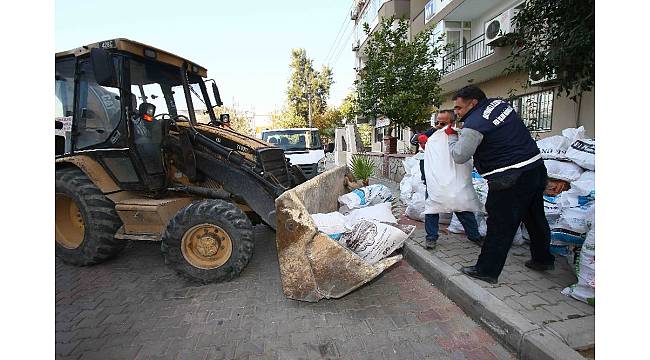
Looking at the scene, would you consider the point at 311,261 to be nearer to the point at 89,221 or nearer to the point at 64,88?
the point at 89,221

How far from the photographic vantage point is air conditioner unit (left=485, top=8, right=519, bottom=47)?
10.2 m

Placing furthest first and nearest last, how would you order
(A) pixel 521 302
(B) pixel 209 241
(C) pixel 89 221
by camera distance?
(C) pixel 89 221 < (B) pixel 209 241 < (A) pixel 521 302

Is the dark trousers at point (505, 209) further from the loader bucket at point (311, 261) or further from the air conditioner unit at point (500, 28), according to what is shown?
the air conditioner unit at point (500, 28)

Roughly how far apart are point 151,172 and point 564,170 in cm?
497

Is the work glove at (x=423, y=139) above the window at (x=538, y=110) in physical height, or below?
below

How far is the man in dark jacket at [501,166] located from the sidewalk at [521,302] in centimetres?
26

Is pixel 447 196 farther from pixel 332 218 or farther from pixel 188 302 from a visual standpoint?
pixel 188 302

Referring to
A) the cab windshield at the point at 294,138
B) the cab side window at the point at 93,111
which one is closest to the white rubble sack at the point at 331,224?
the cab side window at the point at 93,111

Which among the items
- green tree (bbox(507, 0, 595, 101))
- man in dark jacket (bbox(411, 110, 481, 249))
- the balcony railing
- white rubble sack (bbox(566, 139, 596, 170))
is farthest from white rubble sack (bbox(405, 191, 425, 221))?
the balcony railing

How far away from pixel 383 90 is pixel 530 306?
7.82 meters

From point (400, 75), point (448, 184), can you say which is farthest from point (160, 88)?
point (400, 75)

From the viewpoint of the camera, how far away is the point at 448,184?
12.1 feet

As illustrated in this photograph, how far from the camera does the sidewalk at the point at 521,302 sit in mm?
2152

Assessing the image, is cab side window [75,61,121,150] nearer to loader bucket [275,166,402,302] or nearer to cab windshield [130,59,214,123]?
cab windshield [130,59,214,123]
